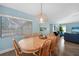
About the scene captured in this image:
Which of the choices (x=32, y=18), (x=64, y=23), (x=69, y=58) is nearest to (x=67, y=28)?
(x=64, y=23)

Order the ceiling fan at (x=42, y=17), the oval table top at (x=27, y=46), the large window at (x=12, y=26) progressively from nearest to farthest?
1. the oval table top at (x=27, y=46)
2. the large window at (x=12, y=26)
3. the ceiling fan at (x=42, y=17)

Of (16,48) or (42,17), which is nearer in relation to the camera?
(16,48)

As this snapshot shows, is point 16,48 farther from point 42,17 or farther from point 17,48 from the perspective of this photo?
point 42,17

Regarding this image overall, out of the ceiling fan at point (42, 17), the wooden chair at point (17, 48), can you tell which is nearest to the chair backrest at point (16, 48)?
the wooden chair at point (17, 48)

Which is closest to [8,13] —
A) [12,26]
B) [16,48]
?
[12,26]

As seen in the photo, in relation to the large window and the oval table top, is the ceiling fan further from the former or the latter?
the oval table top

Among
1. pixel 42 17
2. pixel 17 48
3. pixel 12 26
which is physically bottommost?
pixel 17 48

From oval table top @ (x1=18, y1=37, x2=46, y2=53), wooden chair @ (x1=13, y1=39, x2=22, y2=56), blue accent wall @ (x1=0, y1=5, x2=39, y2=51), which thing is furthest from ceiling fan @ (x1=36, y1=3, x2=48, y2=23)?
wooden chair @ (x1=13, y1=39, x2=22, y2=56)

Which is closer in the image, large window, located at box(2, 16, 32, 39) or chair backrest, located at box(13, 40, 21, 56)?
chair backrest, located at box(13, 40, 21, 56)

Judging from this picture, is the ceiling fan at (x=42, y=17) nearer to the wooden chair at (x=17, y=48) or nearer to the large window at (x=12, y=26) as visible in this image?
the large window at (x=12, y=26)

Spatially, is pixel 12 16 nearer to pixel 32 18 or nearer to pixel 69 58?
pixel 32 18

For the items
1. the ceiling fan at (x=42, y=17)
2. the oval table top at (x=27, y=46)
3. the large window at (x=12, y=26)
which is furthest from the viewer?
the ceiling fan at (x=42, y=17)

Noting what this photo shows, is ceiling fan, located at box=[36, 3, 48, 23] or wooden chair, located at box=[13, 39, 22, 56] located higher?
ceiling fan, located at box=[36, 3, 48, 23]

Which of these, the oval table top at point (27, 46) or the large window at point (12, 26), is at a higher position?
the large window at point (12, 26)
